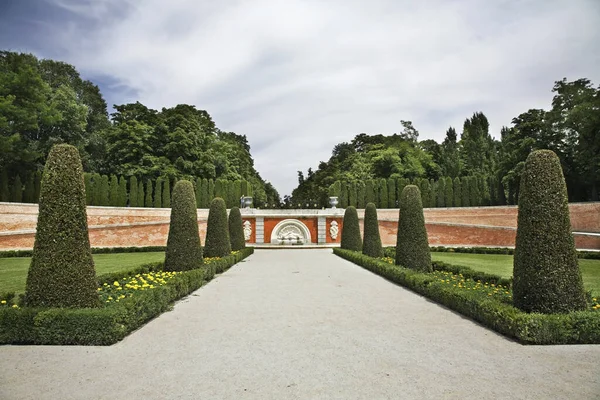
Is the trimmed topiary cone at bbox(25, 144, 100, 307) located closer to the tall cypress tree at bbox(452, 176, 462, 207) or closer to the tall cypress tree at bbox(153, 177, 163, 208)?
the tall cypress tree at bbox(153, 177, 163, 208)

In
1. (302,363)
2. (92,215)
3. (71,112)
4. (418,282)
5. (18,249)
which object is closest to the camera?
(302,363)

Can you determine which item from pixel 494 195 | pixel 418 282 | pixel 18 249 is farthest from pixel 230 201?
pixel 418 282

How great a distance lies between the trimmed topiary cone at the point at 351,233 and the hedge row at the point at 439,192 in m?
13.4

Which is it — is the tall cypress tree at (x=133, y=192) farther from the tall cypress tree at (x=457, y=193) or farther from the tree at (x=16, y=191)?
the tall cypress tree at (x=457, y=193)

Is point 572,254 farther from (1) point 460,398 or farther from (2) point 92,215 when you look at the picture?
(2) point 92,215

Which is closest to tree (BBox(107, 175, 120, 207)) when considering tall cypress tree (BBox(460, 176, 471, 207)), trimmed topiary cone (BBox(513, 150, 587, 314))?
tall cypress tree (BBox(460, 176, 471, 207))

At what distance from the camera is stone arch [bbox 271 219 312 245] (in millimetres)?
36125

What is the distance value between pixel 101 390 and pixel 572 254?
7.27 meters

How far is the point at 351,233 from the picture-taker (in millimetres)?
24016

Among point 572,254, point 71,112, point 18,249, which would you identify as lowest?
point 18,249

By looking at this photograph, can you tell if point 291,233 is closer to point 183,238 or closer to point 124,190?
point 124,190

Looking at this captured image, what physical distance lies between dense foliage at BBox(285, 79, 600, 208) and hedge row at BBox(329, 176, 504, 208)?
92 mm

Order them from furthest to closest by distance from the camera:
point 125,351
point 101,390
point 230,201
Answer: point 230,201
point 125,351
point 101,390

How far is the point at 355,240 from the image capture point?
936 inches
